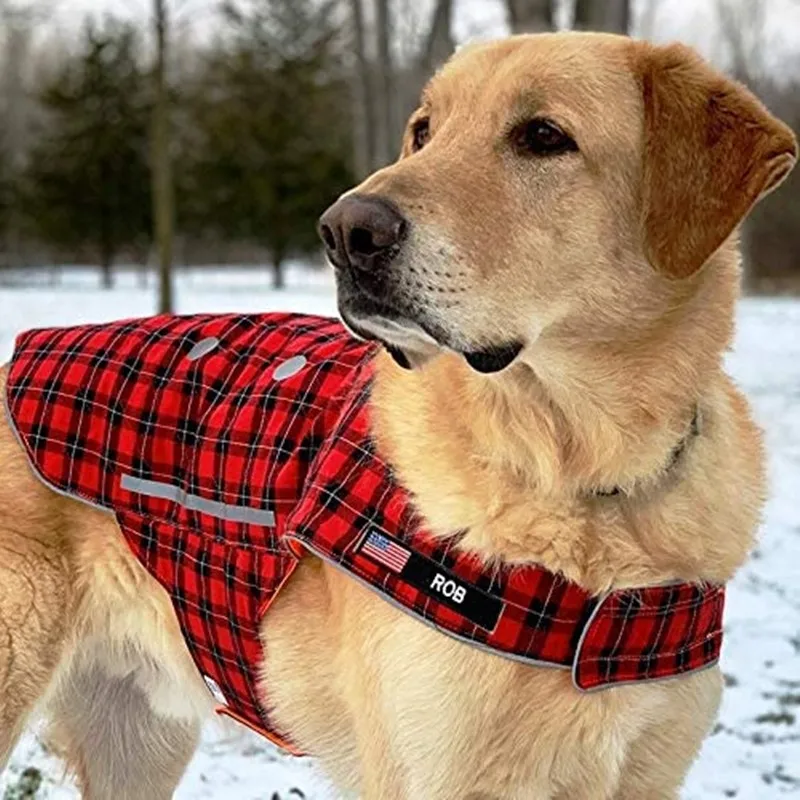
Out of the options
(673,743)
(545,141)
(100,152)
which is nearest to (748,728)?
(673,743)

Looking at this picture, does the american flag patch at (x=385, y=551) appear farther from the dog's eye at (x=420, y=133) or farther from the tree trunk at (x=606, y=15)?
the tree trunk at (x=606, y=15)

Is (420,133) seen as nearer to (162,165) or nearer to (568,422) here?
(568,422)

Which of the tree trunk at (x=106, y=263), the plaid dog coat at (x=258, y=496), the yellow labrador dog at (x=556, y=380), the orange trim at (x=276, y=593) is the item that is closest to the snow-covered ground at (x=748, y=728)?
the orange trim at (x=276, y=593)

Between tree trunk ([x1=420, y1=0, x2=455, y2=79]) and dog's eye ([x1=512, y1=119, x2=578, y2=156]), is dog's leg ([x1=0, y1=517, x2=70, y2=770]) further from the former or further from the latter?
tree trunk ([x1=420, y1=0, x2=455, y2=79])

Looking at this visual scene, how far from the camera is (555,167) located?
2.30 m

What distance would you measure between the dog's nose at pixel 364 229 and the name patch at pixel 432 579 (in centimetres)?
57

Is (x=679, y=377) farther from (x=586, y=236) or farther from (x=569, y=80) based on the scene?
(x=569, y=80)

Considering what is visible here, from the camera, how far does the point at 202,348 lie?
9.74 feet

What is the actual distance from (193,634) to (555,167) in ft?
4.44

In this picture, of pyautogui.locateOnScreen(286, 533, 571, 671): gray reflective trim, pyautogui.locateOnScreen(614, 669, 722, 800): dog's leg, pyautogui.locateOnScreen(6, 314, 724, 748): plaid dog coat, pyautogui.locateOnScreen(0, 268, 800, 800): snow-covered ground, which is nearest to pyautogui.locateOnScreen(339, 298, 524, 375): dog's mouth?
pyautogui.locateOnScreen(6, 314, 724, 748): plaid dog coat

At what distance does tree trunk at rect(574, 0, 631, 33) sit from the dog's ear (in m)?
6.95

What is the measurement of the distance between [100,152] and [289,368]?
3155cm

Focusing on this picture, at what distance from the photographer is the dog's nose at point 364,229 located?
2027mm

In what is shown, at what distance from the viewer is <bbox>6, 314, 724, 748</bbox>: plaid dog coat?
228 cm
